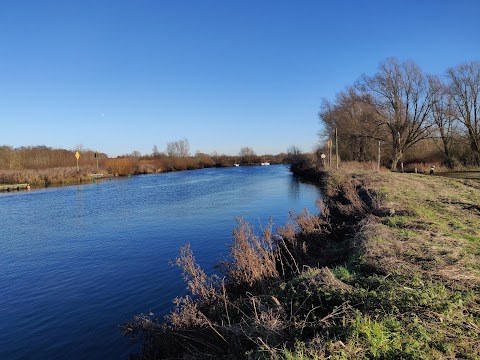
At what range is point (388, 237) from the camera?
285 inches

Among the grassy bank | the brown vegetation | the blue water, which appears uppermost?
the brown vegetation

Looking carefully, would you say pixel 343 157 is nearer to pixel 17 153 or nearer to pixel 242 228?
pixel 242 228

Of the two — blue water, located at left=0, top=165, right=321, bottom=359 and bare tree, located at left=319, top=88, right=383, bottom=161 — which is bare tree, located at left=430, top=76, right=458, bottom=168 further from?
blue water, located at left=0, top=165, right=321, bottom=359

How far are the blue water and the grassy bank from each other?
1.53m

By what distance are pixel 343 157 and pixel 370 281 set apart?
47.2 m

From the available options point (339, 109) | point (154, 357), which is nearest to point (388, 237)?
point (154, 357)

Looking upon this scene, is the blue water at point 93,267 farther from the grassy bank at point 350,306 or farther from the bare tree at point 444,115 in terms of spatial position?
the bare tree at point 444,115

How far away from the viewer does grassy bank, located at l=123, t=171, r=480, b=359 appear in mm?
Answer: 3492

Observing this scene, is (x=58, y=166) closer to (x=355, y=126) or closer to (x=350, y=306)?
(x=355, y=126)

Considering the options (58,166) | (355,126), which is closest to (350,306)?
(355,126)

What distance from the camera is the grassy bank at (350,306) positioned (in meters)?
3.49

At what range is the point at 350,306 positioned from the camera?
4.05 metres

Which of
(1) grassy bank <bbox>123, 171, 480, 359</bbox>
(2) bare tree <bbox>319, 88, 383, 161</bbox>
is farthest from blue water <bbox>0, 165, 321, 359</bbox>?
(2) bare tree <bbox>319, 88, 383, 161</bbox>

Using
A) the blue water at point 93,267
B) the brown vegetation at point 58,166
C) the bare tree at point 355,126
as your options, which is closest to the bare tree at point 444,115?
the bare tree at point 355,126
